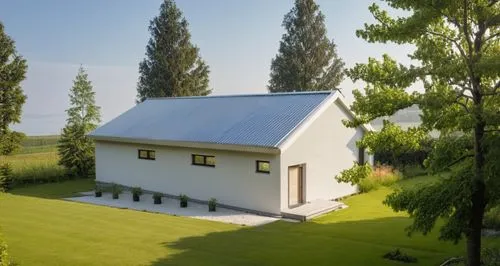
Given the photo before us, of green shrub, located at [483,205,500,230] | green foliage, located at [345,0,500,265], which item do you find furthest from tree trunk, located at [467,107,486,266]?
green shrub, located at [483,205,500,230]

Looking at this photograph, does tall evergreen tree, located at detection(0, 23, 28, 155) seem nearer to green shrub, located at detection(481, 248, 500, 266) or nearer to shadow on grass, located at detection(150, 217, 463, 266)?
shadow on grass, located at detection(150, 217, 463, 266)

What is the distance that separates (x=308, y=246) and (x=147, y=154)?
1247cm

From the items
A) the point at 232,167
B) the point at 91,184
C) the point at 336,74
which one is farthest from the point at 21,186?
the point at 336,74

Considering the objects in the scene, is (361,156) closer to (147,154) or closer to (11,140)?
(147,154)

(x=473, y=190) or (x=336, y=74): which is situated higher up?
(x=336, y=74)

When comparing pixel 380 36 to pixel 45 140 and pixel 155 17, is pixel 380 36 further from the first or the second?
pixel 45 140

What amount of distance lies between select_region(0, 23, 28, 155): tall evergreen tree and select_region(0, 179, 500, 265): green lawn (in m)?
16.7

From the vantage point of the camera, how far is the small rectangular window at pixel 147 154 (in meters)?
22.4

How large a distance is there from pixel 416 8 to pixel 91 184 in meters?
22.2

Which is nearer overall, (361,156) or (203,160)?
(203,160)

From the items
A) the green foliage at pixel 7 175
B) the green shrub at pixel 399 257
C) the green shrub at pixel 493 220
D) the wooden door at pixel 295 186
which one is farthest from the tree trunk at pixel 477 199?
the green foliage at pixel 7 175

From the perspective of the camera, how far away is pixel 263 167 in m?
17.9

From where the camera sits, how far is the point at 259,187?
58.5 ft

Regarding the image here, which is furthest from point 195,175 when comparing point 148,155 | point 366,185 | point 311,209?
point 366,185
